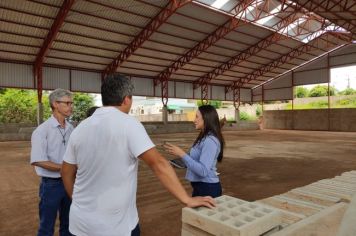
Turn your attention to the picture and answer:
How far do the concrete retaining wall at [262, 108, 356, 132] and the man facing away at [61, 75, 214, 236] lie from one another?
32.5m

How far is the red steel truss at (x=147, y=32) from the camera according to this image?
59.1 feet

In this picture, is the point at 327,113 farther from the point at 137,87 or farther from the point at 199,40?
the point at 137,87

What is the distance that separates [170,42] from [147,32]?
8.78 feet

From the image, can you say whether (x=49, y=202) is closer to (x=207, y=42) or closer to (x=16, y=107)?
(x=207, y=42)

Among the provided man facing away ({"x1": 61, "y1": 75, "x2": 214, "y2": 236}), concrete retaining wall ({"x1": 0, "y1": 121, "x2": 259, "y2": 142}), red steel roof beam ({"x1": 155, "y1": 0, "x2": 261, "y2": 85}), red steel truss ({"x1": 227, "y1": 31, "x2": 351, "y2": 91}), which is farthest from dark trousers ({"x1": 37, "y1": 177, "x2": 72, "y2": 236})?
red steel truss ({"x1": 227, "y1": 31, "x2": 351, "y2": 91})

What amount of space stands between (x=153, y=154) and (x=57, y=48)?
21.1m

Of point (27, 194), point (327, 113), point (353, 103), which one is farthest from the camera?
point (353, 103)

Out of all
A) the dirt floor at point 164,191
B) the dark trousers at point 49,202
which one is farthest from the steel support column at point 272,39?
the dark trousers at point 49,202

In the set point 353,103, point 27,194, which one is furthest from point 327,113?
point 27,194

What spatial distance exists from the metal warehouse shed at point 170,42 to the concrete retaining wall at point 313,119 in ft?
11.6

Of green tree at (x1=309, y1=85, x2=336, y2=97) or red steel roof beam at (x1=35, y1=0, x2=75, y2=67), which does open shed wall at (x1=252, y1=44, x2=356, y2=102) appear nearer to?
green tree at (x1=309, y1=85, x2=336, y2=97)

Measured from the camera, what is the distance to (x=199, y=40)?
23750 millimetres

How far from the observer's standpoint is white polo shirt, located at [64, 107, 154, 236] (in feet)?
5.97

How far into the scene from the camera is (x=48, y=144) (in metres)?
3.14
